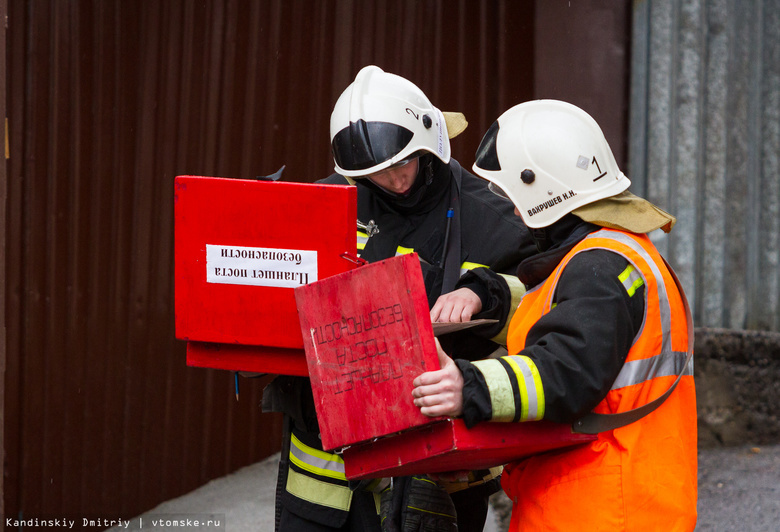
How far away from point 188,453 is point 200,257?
2712mm

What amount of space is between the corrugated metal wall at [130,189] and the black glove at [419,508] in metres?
1.97

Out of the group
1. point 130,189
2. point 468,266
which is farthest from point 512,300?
point 130,189

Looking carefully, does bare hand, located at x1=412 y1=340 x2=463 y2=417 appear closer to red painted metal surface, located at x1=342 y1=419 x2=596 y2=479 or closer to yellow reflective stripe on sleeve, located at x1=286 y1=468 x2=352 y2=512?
red painted metal surface, located at x1=342 y1=419 x2=596 y2=479

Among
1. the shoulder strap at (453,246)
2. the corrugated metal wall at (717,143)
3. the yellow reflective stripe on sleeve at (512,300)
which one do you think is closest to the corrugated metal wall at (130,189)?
the corrugated metal wall at (717,143)

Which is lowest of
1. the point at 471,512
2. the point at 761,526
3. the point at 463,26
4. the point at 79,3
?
the point at 761,526

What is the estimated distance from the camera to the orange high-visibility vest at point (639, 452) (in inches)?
80.5

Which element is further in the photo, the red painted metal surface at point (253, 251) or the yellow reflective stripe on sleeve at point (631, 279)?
the red painted metal surface at point (253, 251)

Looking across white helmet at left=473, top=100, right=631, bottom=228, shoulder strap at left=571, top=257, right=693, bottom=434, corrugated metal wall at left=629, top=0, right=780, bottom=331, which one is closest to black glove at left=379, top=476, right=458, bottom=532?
shoulder strap at left=571, top=257, right=693, bottom=434

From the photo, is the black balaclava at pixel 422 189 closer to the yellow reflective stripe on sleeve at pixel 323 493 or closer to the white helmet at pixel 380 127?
the white helmet at pixel 380 127

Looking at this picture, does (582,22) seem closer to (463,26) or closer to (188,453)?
(463,26)

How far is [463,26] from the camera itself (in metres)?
6.10

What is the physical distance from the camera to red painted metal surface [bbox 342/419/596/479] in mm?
1981

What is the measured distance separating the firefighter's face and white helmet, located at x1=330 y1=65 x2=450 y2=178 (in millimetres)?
53

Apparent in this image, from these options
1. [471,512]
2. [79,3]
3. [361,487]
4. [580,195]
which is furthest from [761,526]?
[79,3]
